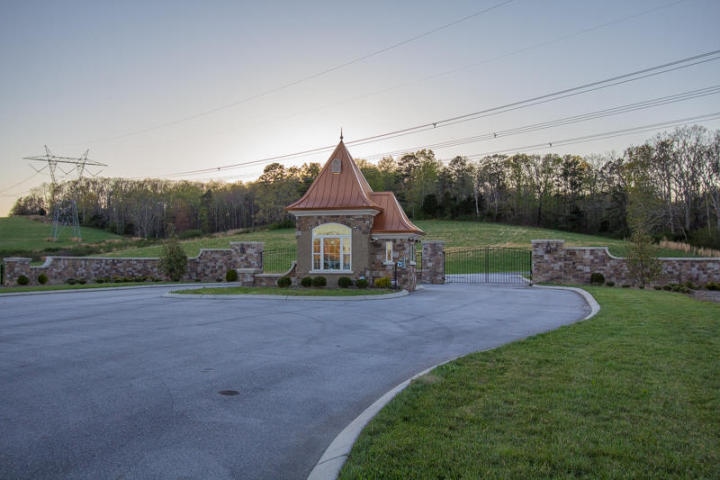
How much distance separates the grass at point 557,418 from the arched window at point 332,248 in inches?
606

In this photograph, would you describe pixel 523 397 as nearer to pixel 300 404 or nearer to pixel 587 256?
pixel 300 404

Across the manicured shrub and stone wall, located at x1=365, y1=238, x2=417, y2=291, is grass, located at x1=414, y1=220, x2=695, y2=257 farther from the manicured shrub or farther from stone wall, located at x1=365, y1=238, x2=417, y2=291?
the manicured shrub

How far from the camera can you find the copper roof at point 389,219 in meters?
23.3

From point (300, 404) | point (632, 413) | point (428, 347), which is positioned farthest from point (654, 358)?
point (300, 404)

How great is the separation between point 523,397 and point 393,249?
18.1 metres

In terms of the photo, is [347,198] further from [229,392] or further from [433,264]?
[229,392]

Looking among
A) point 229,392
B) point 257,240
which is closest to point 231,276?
point 229,392

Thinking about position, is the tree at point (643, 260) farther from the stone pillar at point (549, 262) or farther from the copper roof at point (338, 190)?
the copper roof at point (338, 190)

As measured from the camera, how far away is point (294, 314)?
1385 cm

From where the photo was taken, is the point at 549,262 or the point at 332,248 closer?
the point at 332,248

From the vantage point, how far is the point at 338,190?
24234 mm

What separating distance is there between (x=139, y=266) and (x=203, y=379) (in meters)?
28.3

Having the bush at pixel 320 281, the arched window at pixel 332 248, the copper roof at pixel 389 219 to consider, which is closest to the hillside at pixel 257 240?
the copper roof at pixel 389 219

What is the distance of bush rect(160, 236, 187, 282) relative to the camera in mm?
30047
